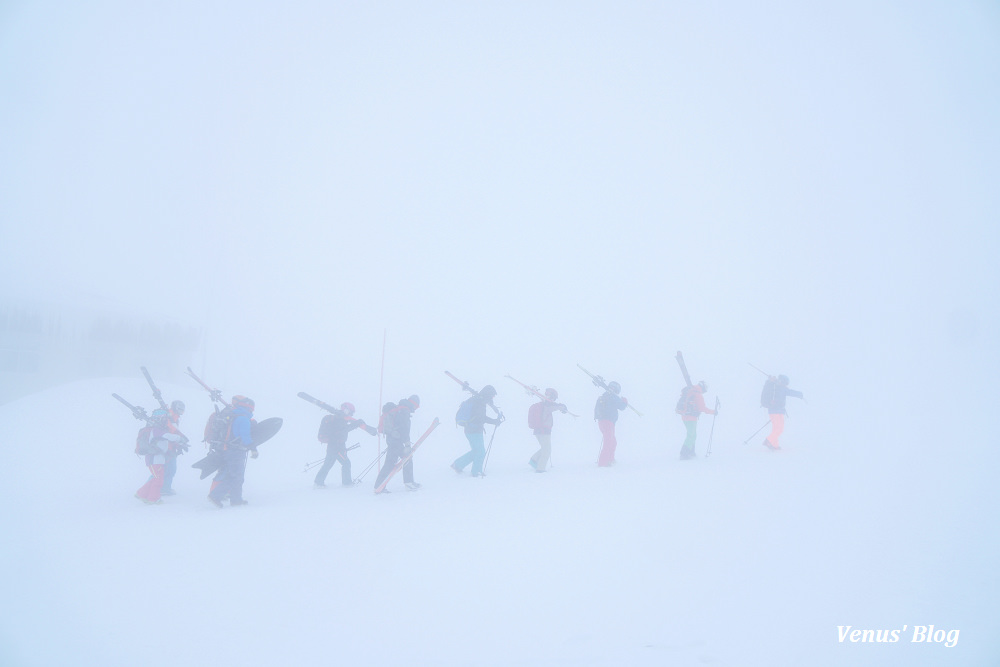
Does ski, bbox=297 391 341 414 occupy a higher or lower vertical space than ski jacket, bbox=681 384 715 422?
lower

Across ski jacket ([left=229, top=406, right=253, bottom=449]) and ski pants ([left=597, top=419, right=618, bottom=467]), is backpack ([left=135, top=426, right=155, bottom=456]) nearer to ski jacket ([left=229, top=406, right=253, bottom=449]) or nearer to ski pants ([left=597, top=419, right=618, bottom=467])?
ski jacket ([left=229, top=406, right=253, bottom=449])

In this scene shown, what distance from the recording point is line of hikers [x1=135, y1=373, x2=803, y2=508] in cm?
962

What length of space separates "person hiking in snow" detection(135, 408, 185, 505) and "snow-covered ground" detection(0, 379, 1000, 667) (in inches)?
13.0

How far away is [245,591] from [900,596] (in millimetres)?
6617

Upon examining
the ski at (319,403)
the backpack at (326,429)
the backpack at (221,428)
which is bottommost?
the backpack at (326,429)

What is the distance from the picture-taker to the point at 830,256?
131 meters

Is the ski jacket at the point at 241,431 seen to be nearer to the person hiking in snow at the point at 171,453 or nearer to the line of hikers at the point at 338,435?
the line of hikers at the point at 338,435

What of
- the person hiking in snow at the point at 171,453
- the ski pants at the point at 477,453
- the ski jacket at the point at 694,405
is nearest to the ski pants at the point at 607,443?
the ski jacket at the point at 694,405

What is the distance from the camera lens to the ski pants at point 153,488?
10.1 metres

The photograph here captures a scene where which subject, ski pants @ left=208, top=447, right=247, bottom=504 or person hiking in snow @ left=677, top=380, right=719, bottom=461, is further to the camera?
person hiking in snow @ left=677, top=380, right=719, bottom=461

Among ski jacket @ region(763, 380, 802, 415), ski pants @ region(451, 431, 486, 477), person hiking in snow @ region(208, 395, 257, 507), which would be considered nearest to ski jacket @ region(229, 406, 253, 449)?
person hiking in snow @ region(208, 395, 257, 507)

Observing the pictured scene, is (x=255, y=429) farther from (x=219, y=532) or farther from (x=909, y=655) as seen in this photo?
(x=909, y=655)

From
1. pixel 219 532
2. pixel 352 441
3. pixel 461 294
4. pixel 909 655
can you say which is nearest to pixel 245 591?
pixel 219 532

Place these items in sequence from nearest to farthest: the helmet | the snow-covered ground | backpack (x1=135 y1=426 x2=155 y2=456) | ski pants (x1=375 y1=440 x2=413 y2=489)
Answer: the snow-covered ground, the helmet, backpack (x1=135 y1=426 x2=155 y2=456), ski pants (x1=375 y1=440 x2=413 y2=489)
